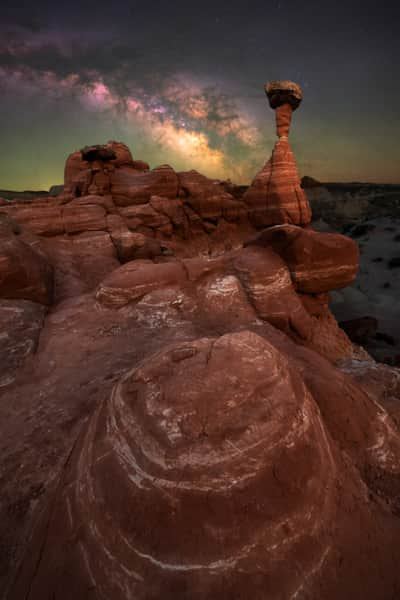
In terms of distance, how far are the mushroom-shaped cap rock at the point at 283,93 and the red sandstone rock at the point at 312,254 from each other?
36.3 ft

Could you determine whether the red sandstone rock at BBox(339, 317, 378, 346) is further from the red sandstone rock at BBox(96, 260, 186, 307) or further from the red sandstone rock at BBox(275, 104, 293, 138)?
the red sandstone rock at BBox(96, 260, 186, 307)

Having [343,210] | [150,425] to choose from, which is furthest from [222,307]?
[343,210]

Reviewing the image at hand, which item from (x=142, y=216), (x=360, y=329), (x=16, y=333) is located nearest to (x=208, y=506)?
(x=16, y=333)

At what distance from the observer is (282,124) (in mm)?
14406

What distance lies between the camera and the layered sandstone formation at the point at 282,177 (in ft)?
46.2

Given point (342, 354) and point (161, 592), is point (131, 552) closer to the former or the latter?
point (161, 592)

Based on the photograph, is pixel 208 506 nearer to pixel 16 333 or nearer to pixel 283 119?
Answer: pixel 16 333

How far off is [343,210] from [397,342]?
4029 centimetres

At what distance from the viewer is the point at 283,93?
45.5 feet

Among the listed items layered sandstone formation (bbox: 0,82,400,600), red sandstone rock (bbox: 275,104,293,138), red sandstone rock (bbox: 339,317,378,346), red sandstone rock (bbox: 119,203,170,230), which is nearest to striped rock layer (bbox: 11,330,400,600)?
layered sandstone formation (bbox: 0,82,400,600)

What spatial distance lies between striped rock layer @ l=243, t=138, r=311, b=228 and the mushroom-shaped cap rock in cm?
169

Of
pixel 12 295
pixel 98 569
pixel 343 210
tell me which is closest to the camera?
pixel 98 569

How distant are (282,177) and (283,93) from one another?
4.21 meters

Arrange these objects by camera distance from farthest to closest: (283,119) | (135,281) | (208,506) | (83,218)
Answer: (283,119)
(83,218)
(135,281)
(208,506)
